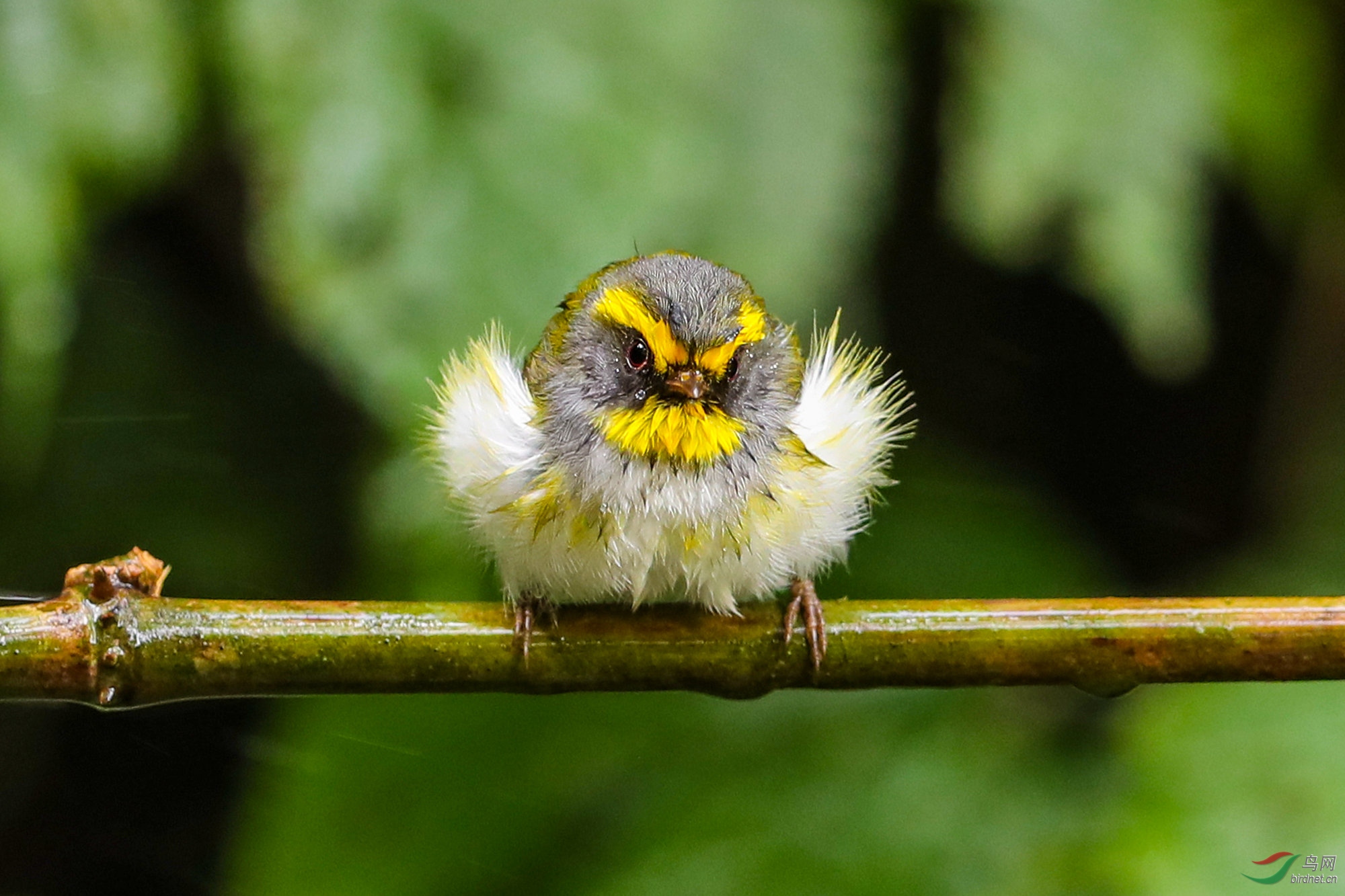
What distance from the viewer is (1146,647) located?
149 centimetres

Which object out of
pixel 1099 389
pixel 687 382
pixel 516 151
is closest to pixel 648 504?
pixel 687 382

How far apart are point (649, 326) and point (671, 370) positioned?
7cm

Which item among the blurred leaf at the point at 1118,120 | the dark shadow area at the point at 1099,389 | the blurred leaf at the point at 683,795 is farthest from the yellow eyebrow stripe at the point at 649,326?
the dark shadow area at the point at 1099,389

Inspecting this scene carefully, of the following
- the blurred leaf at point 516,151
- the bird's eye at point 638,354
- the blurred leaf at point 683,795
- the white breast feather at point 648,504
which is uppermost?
the blurred leaf at point 516,151

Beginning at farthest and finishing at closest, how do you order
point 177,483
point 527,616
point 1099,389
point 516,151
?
1. point 1099,389
2. point 177,483
3. point 516,151
4. point 527,616

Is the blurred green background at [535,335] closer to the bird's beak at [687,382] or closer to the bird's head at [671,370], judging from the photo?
the bird's head at [671,370]

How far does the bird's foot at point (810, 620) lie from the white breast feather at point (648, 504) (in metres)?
0.09

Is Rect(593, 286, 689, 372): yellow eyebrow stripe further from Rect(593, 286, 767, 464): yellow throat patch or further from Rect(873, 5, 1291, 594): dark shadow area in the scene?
Rect(873, 5, 1291, 594): dark shadow area

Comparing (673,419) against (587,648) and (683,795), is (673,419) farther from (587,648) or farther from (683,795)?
(683,795)

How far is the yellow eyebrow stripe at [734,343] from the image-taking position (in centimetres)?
182

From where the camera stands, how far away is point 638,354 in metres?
1.87

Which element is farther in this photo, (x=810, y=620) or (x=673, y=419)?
(x=673, y=419)

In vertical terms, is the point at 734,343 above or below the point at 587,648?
above

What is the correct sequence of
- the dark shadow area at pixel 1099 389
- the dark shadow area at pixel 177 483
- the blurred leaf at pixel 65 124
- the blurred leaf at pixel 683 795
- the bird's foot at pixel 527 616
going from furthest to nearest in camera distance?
1. the dark shadow area at pixel 1099 389
2. the dark shadow area at pixel 177 483
3. the blurred leaf at pixel 683 795
4. the blurred leaf at pixel 65 124
5. the bird's foot at pixel 527 616
